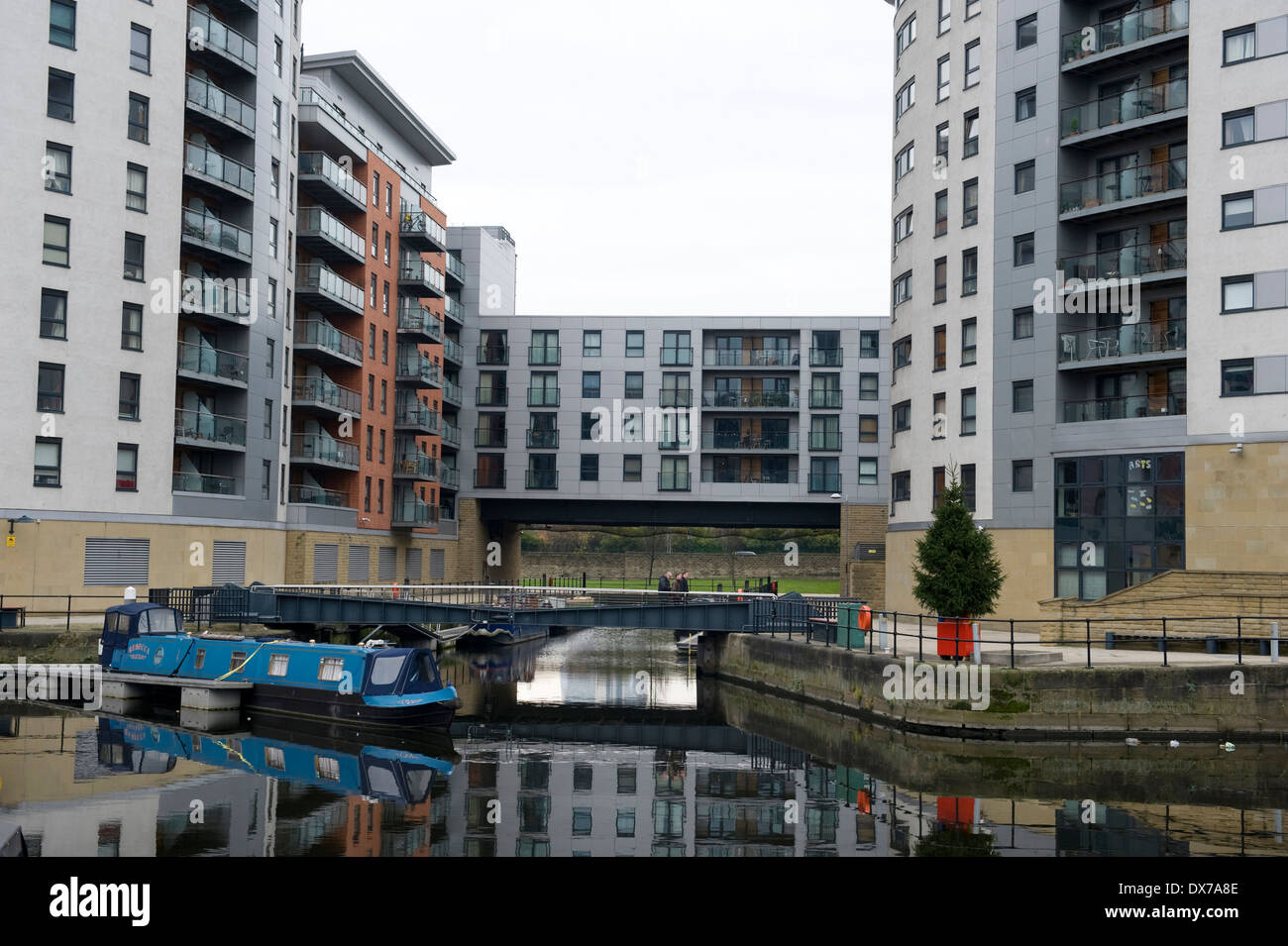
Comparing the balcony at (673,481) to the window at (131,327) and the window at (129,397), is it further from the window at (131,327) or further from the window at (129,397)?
the window at (131,327)

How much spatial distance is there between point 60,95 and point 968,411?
34472 millimetres

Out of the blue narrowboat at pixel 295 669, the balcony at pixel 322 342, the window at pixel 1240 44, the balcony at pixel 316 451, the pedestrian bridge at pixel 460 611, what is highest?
the window at pixel 1240 44

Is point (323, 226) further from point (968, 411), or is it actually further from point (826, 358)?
point (826, 358)

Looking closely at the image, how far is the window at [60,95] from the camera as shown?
4212 centimetres

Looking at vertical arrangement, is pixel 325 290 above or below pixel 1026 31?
below

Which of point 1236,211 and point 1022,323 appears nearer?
point 1236,211

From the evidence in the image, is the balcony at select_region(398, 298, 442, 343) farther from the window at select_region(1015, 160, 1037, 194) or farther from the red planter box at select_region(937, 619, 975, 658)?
the red planter box at select_region(937, 619, 975, 658)

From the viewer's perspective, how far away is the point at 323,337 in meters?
56.8

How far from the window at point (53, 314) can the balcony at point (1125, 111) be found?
115 feet

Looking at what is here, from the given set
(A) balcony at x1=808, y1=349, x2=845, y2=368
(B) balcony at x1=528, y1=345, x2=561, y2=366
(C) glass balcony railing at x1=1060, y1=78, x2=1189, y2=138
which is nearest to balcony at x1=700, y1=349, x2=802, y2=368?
(A) balcony at x1=808, y1=349, x2=845, y2=368

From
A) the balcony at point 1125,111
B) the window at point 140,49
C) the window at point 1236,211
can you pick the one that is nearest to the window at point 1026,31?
the balcony at point 1125,111

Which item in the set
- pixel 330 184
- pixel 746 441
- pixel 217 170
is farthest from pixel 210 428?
pixel 746 441

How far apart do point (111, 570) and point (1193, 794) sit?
3563cm
